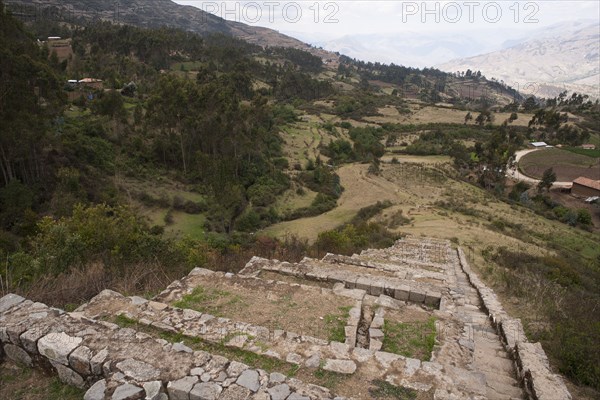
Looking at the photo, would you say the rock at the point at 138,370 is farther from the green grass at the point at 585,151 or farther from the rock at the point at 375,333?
the green grass at the point at 585,151

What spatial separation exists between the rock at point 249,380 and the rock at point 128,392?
1223 mm

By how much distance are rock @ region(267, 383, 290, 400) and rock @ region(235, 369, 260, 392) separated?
195 millimetres

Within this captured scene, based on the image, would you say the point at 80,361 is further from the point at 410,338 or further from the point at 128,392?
the point at 410,338

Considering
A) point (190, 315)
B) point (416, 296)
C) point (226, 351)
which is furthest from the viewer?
point (416, 296)

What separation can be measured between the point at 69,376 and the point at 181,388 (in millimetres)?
1792

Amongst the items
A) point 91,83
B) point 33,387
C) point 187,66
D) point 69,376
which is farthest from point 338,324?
point 187,66

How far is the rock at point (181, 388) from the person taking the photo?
14.7 feet

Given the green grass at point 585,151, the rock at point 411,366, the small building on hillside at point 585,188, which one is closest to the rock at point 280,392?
the rock at point 411,366

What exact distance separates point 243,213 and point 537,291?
2358cm

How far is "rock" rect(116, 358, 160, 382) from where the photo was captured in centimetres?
464

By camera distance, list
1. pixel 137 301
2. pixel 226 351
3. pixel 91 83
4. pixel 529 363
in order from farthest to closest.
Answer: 1. pixel 91 83
2. pixel 137 301
3. pixel 529 363
4. pixel 226 351

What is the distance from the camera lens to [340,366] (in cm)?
529

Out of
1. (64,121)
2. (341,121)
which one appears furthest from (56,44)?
(341,121)

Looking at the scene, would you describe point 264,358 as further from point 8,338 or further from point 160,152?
point 160,152
